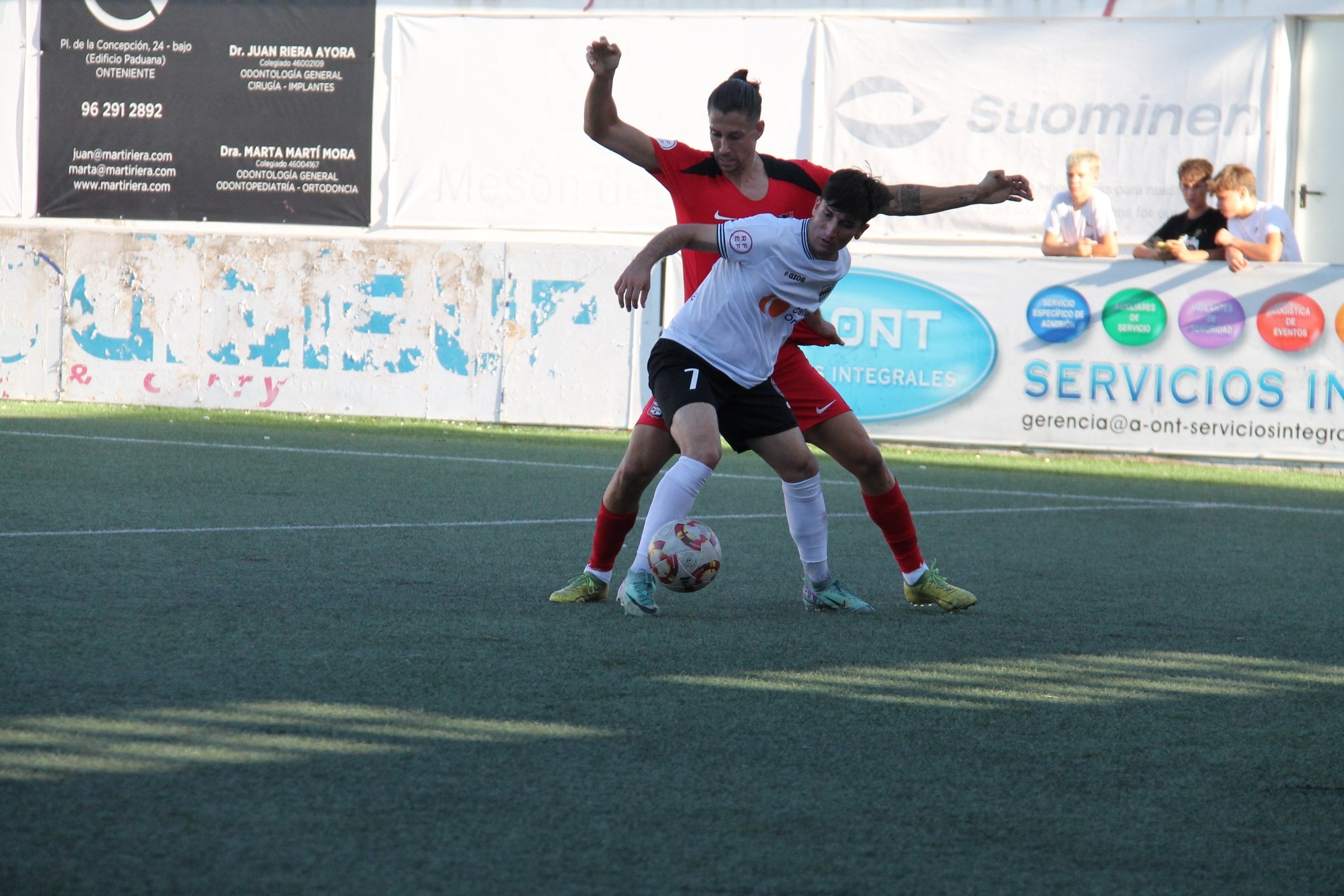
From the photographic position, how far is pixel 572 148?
15.8 m

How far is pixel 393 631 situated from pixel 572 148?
38.3 feet

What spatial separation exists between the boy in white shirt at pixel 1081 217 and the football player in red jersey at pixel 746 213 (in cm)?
713

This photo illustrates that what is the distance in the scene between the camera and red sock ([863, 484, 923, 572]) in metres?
5.61

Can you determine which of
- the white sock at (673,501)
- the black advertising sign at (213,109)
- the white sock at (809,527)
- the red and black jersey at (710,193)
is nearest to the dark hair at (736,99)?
the red and black jersey at (710,193)

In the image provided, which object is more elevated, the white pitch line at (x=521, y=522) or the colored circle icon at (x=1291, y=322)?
the colored circle icon at (x=1291, y=322)

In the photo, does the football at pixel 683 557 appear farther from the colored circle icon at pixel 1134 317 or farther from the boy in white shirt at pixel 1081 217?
the boy in white shirt at pixel 1081 217

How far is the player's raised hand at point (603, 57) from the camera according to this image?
16.9ft

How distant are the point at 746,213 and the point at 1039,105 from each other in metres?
9.89

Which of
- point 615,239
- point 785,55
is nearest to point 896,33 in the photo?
point 785,55

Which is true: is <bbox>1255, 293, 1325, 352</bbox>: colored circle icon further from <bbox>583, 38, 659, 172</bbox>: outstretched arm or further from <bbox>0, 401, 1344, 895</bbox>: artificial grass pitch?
<bbox>583, 38, 659, 172</bbox>: outstretched arm

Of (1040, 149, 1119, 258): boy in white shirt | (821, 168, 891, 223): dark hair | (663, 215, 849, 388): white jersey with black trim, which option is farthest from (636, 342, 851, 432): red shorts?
(1040, 149, 1119, 258): boy in white shirt

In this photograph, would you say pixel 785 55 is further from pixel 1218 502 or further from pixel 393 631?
pixel 393 631

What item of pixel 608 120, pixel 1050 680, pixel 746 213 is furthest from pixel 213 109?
pixel 1050 680

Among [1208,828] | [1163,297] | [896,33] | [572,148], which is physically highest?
[896,33]
